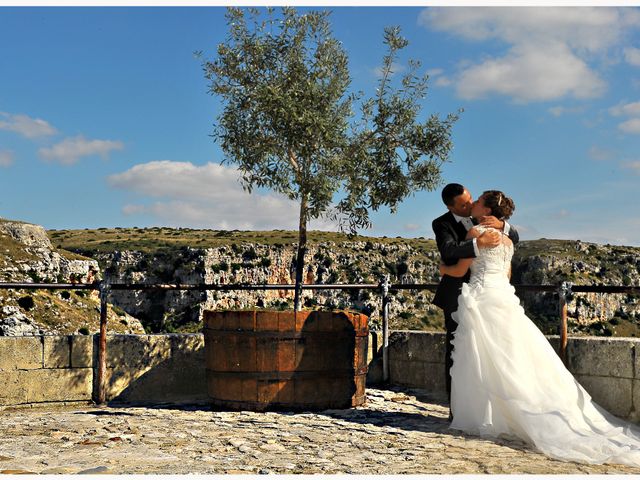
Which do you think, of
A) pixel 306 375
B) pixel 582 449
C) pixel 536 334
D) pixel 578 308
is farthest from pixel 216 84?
pixel 578 308

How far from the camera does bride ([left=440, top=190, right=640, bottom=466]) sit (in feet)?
21.1

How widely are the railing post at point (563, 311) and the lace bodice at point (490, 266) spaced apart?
0.98m

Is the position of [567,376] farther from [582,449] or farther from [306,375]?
[306,375]

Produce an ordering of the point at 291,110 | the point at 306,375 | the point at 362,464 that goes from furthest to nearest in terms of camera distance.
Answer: the point at 291,110 < the point at 306,375 < the point at 362,464

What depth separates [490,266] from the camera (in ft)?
23.7

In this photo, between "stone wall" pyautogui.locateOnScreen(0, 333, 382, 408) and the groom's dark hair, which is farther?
"stone wall" pyautogui.locateOnScreen(0, 333, 382, 408)

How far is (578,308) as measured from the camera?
94500mm

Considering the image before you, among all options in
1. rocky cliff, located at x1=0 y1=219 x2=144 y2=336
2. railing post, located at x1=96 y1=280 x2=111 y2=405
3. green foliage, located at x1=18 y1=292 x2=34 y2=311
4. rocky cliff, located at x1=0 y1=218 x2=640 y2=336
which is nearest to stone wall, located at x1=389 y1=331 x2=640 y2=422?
railing post, located at x1=96 y1=280 x2=111 y2=405

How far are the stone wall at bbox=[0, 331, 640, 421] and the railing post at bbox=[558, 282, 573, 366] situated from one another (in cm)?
8

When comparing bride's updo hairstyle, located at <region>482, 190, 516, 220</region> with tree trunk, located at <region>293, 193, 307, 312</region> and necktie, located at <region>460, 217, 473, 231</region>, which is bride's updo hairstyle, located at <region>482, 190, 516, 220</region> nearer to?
necktie, located at <region>460, 217, 473, 231</region>

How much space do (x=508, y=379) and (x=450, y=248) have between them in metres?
1.39

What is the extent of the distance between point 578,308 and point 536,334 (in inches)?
3675

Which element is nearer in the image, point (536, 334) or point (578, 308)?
point (536, 334)

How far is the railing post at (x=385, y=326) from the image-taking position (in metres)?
10.0
